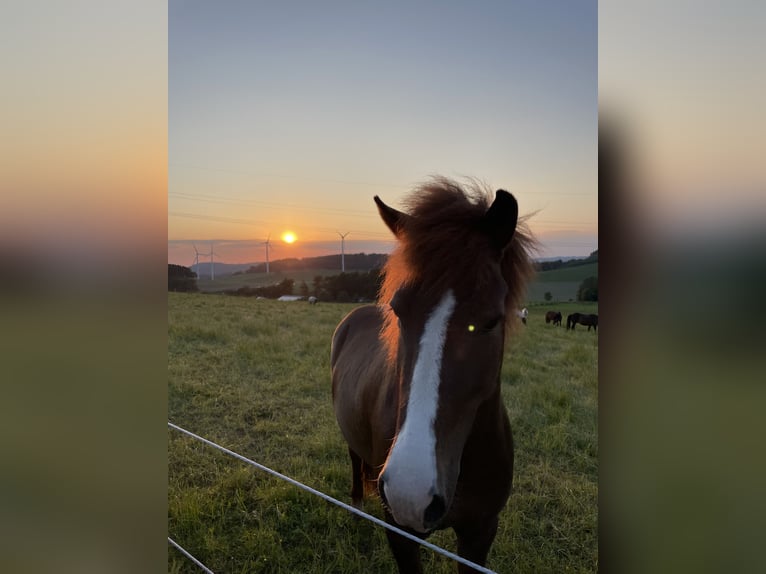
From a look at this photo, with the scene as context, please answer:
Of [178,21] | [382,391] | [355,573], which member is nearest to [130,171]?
[178,21]

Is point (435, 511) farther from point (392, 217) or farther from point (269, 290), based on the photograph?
point (269, 290)

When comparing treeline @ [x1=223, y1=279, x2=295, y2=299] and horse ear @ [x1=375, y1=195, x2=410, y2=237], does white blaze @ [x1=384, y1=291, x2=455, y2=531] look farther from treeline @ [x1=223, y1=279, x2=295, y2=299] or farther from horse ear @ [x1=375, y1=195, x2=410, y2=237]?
treeline @ [x1=223, y1=279, x2=295, y2=299]

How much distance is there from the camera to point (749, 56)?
1.72 ft

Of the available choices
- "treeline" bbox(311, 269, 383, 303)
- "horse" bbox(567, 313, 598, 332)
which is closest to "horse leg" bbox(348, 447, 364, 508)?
"horse" bbox(567, 313, 598, 332)

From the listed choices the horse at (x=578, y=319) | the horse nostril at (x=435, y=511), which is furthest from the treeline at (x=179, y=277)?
the horse at (x=578, y=319)

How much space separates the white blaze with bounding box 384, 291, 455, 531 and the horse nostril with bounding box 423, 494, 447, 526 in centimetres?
2

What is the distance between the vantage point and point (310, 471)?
4062 mm

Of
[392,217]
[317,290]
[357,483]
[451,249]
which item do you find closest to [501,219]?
[451,249]

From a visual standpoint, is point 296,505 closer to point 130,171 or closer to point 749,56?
point 130,171

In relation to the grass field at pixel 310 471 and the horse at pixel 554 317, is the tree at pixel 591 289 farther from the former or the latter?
the horse at pixel 554 317

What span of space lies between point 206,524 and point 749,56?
3.81 metres

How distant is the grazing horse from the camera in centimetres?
128

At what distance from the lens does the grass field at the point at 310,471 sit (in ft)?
9.52

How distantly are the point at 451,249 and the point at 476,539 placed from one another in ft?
4.90
